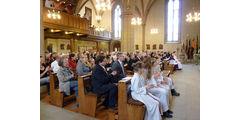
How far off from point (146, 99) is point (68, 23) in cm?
1204

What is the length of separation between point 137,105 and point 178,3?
766 inches

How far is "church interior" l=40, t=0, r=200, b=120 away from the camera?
355 cm

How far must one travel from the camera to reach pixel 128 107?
3.01m

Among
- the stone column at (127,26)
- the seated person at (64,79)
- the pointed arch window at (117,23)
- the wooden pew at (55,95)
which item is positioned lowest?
the wooden pew at (55,95)

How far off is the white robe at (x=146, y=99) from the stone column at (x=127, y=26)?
8.03 meters

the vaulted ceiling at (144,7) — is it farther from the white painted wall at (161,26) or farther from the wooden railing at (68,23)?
the wooden railing at (68,23)

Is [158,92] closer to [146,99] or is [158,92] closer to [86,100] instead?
[146,99]

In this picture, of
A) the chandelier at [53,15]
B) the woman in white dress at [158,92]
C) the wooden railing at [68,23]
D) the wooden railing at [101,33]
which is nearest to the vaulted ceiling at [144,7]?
the wooden railing at [101,33]

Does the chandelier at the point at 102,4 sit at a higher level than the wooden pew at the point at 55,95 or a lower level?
higher

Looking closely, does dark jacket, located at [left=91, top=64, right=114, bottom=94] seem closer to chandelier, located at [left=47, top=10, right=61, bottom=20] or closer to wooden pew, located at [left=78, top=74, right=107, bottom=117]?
wooden pew, located at [left=78, top=74, right=107, bottom=117]

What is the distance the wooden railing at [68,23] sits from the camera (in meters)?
11.0
